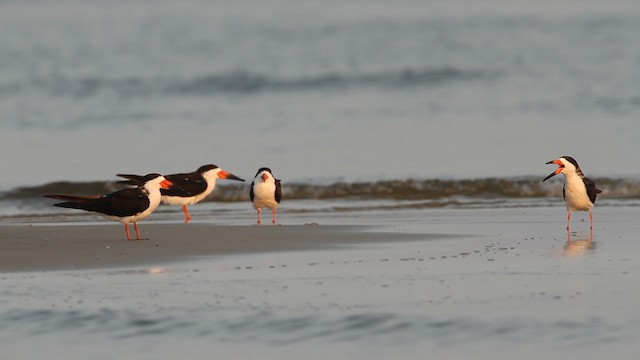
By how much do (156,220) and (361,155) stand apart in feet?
24.2

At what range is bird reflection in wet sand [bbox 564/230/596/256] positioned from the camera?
1408 centimetres

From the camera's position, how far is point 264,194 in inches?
744

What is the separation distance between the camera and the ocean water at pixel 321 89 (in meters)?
25.9

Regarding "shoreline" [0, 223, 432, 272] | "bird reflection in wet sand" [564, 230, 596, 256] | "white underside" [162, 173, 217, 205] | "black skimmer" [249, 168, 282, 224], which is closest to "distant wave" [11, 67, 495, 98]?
"white underside" [162, 173, 217, 205]

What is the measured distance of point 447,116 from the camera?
106 feet

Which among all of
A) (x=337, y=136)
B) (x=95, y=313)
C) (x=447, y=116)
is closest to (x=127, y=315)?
(x=95, y=313)

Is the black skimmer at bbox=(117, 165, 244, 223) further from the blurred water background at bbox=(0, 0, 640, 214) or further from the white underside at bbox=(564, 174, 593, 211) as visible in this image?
the white underside at bbox=(564, 174, 593, 211)

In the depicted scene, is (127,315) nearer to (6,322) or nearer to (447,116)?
(6,322)

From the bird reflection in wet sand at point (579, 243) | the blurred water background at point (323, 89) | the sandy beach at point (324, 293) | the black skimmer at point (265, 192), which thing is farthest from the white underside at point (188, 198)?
the bird reflection in wet sand at point (579, 243)

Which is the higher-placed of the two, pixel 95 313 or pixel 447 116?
pixel 447 116

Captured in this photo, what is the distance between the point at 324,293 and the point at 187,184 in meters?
8.45

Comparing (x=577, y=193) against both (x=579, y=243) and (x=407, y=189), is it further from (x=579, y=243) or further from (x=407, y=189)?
(x=407, y=189)

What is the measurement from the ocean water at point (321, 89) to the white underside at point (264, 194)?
468 centimetres

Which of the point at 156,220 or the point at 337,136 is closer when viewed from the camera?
the point at 156,220
